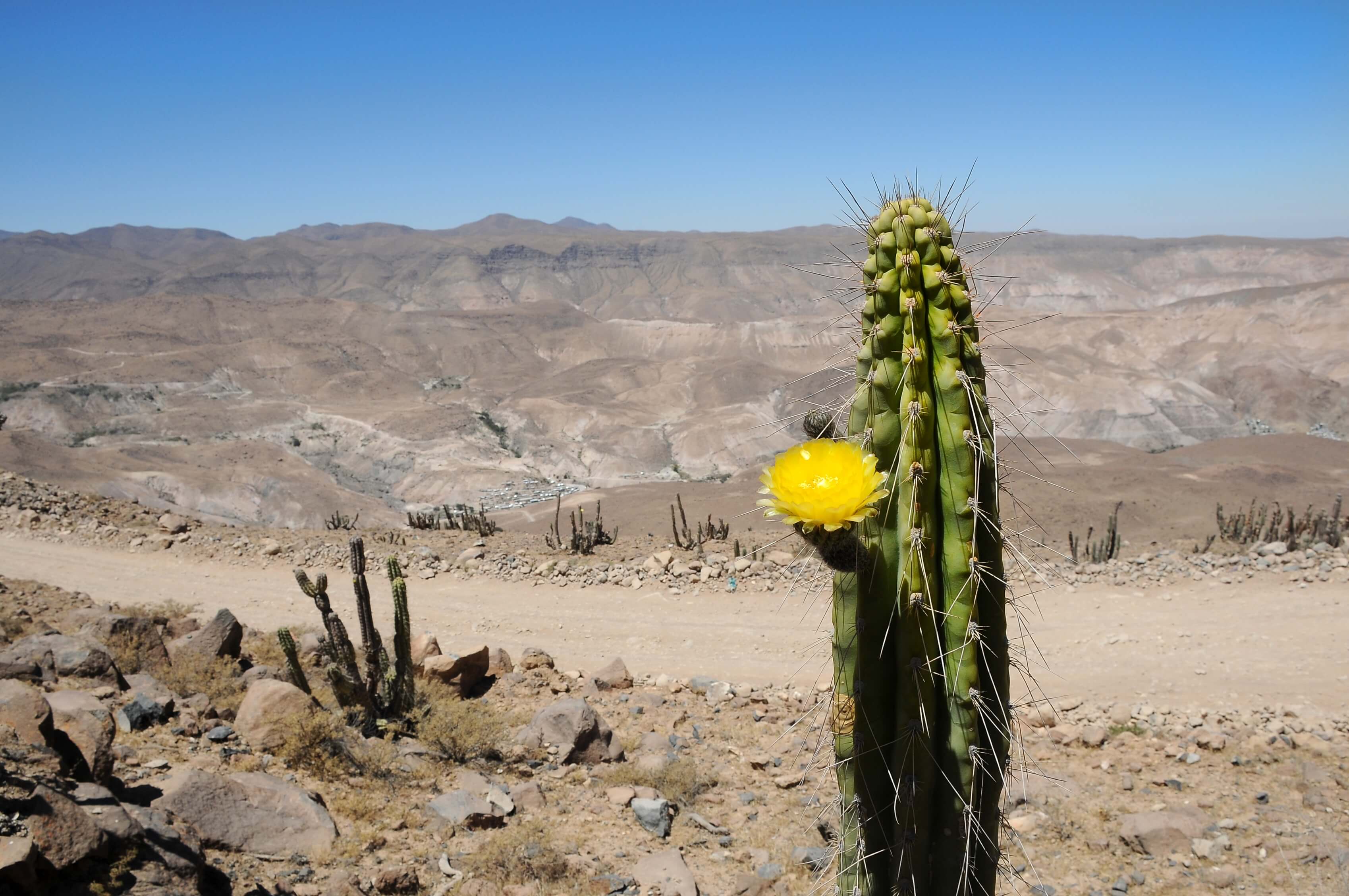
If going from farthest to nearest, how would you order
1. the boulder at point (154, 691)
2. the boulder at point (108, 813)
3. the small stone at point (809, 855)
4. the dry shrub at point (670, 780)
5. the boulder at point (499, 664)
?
the boulder at point (499, 664), the dry shrub at point (670, 780), the boulder at point (154, 691), the small stone at point (809, 855), the boulder at point (108, 813)

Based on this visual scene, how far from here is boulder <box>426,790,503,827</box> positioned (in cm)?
585

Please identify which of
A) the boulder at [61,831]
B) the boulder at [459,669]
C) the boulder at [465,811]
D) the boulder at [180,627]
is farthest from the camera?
the boulder at [180,627]

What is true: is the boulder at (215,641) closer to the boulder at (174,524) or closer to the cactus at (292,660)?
the cactus at (292,660)

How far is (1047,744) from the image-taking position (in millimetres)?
7844

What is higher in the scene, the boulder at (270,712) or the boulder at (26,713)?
the boulder at (26,713)

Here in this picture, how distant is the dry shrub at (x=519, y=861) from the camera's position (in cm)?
514

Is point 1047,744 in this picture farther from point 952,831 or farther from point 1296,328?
point 1296,328

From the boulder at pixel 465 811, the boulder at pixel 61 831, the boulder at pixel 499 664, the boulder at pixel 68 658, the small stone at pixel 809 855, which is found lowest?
the boulder at pixel 499 664

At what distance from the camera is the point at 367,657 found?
25.0 ft

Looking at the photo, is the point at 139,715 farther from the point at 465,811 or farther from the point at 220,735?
the point at 465,811

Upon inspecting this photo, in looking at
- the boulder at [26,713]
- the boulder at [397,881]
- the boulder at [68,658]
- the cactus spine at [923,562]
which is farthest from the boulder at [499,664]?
the cactus spine at [923,562]

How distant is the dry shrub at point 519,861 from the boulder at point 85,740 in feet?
7.35

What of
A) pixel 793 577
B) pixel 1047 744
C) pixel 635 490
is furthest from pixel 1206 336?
pixel 1047 744

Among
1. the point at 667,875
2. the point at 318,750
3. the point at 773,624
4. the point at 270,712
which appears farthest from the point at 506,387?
the point at 667,875
